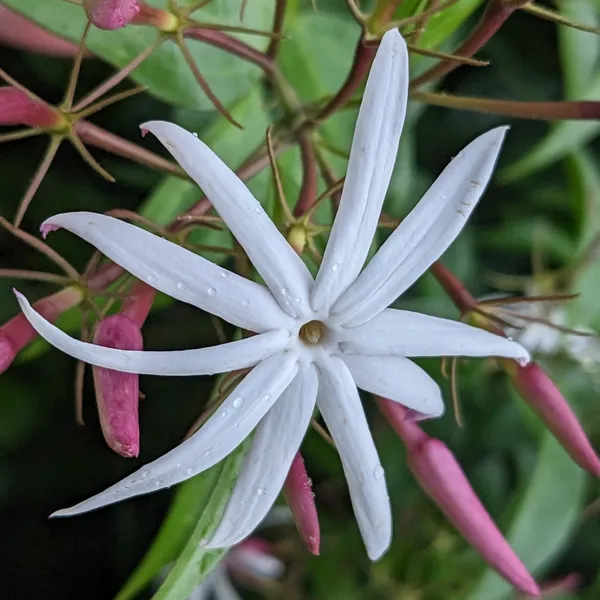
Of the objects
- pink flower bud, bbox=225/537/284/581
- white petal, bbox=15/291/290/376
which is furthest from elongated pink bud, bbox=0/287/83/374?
pink flower bud, bbox=225/537/284/581

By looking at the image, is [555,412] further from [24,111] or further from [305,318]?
[24,111]

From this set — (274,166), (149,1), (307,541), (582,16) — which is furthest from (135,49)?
(582,16)

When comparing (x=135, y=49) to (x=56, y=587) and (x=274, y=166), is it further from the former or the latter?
(x=56, y=587)

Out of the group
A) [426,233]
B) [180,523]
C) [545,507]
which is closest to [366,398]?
[545,507]

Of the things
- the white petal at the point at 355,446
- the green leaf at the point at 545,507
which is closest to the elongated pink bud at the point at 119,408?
the white petal at the point at 355,446

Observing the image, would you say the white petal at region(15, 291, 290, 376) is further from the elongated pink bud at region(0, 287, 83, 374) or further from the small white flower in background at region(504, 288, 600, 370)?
the small white flower in background at region(504, 288, 600, 370)

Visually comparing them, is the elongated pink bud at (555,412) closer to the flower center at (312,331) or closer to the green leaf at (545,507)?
the flower center at (312,331)
